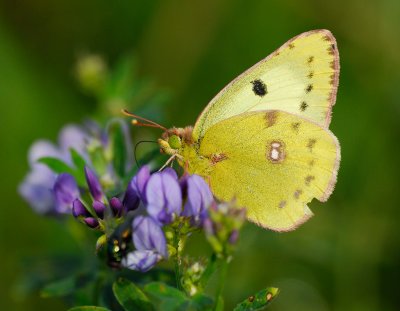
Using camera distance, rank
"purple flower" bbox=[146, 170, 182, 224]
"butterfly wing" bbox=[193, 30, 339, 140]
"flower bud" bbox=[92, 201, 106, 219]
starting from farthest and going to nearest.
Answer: "butterfly wing" bbox=[193, 30, 339, 140]
"flower bud" bbox=[92, 201, 106, 219]
"purple flower" bbox=[146, 170, 182, 224]

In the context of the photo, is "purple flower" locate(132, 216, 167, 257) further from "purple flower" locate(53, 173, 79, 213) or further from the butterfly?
the butterfly

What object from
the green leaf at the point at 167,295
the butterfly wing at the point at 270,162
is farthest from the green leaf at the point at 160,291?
the butterfly wing at the point at 270,162

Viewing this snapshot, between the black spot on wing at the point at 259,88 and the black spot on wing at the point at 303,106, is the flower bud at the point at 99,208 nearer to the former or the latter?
the black spot on wing at the point at 259,88

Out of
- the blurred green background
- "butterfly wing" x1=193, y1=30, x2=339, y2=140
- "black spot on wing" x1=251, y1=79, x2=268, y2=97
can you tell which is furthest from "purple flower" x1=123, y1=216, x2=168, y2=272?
the blurred green background

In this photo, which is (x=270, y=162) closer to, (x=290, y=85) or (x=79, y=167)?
(x=290, y=85)

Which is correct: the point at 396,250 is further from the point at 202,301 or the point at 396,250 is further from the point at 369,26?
the point at 202,301

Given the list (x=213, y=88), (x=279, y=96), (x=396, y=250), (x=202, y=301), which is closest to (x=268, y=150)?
(x=279, y=96)

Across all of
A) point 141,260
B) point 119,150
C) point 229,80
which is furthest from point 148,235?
point 229,80
